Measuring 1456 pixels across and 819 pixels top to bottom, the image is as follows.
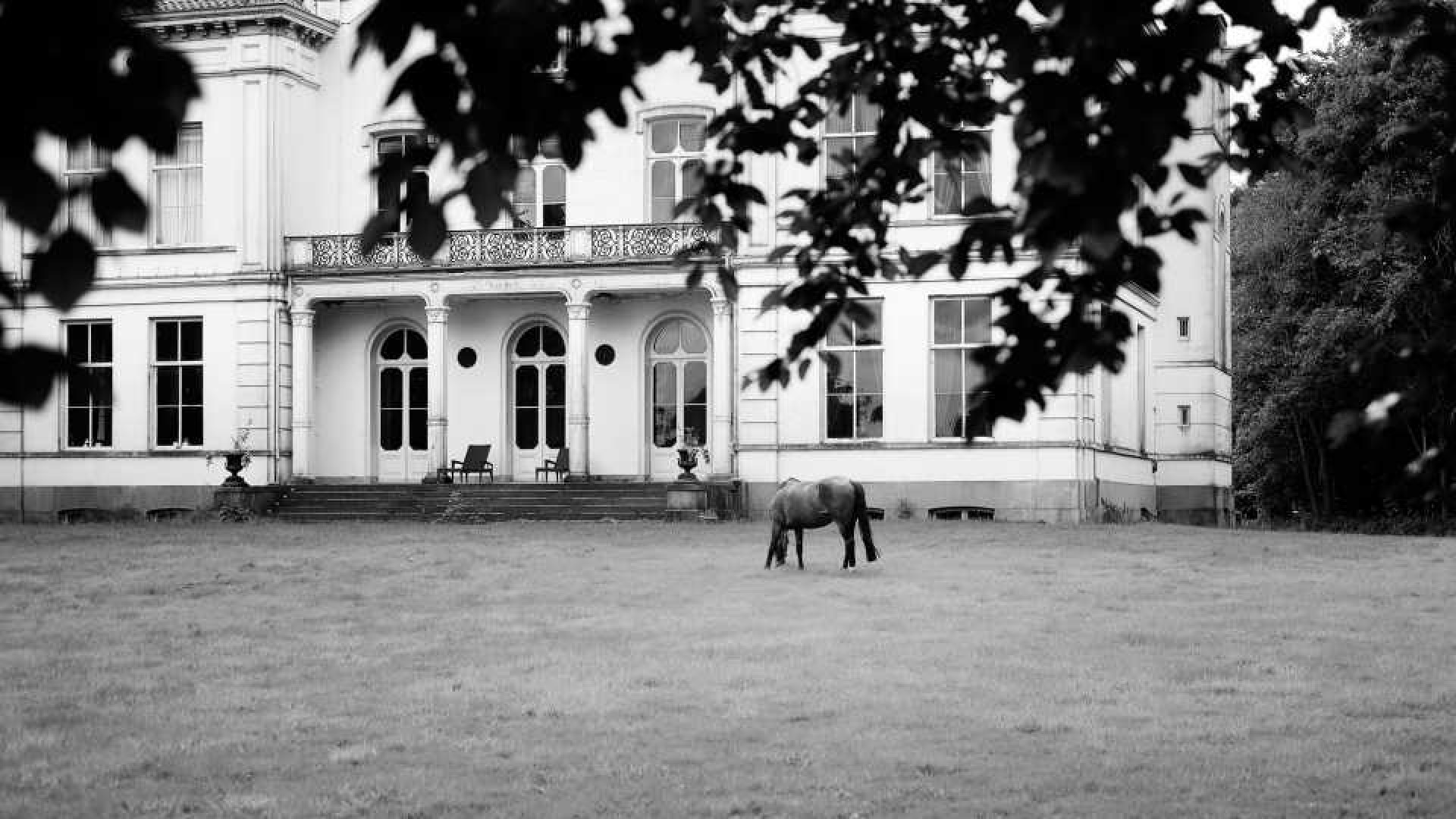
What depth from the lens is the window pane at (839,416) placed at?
3231cm

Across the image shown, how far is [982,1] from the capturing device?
6.56 m

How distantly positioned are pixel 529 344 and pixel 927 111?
29261mm

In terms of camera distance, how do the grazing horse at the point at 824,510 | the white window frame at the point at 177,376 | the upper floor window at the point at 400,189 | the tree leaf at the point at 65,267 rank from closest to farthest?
the tree leaf at the point at 65,267 → the upper floor window at the point at 400,189 → the grazing horse at the point at 824,510 → the white window frame at the point at 177,376

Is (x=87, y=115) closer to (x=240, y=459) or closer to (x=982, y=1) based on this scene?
(x=982, y=1)

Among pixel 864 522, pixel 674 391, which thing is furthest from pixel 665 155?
pixel 864 522

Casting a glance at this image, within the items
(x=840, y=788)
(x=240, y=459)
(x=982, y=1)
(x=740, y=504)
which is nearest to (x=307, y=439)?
(x=240, y=459)

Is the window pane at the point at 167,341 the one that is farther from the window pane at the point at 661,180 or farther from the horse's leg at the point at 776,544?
the horse's leg at the point at 776,544

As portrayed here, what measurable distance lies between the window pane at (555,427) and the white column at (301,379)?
181 inches

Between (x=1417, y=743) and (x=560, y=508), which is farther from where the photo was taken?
(x=560, y=508)

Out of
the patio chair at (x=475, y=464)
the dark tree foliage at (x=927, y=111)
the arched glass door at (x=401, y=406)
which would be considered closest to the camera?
the dark tree foliage at (x=927, y=111)

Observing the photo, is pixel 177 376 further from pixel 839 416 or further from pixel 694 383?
pixel 839 416

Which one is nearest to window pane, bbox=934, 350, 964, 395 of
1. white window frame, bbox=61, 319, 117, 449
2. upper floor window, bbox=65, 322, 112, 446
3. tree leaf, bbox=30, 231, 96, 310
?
white window frame, bbox=61, 319, 117, 449

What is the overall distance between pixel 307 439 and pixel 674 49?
3016 centimetres

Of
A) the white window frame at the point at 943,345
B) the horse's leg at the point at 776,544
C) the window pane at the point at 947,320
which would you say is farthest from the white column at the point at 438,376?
the horse's leg at the point at 776,544
